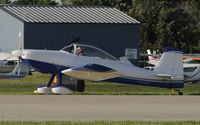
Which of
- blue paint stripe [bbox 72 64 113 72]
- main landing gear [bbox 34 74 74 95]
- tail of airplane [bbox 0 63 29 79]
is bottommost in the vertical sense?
tail of airplane [bbox 0 63 29 79]

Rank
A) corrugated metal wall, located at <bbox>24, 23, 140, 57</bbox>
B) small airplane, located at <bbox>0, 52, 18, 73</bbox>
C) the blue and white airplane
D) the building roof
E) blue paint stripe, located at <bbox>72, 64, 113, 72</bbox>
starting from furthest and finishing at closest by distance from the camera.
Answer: the building roof
corrugated metal wall, located at <bbox>24, 23, 140, 57</bbox>
small airplane, located at <bbox>0, 52, 18, 73</bbox>
the blue and white airplane
blue paint stripe, located at <bbox>72, 64, 113, 72</bbox>

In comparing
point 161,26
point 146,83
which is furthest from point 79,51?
point 161,26

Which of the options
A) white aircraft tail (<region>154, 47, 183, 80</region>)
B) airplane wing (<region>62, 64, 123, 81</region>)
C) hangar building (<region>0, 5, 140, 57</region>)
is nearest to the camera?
airplane wing (<region>62, 64, 123, 81</region>)

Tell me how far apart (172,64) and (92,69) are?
3414mm

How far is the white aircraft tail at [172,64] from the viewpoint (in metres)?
21.7

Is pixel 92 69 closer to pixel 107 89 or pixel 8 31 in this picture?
pixel 107 89

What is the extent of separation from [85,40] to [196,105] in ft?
104

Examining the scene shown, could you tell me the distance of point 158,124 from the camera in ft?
37.4

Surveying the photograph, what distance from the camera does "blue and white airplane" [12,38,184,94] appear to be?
21.0m

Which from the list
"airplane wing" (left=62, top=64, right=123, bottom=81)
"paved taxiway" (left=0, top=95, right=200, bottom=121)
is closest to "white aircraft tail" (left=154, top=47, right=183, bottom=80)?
"airplane wing" (left=62, top=64, right=123, bottom=81)

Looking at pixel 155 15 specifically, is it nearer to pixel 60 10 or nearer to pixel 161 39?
pixel 161 39

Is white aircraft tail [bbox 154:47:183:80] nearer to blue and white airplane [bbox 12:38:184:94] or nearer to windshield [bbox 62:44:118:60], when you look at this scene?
blue and white airplane [bbox 12:38:184:94]

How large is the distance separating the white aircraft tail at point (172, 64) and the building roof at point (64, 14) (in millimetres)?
24772

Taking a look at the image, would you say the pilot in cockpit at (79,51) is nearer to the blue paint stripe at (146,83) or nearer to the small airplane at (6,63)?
the blue paint stripe at (146,83)
